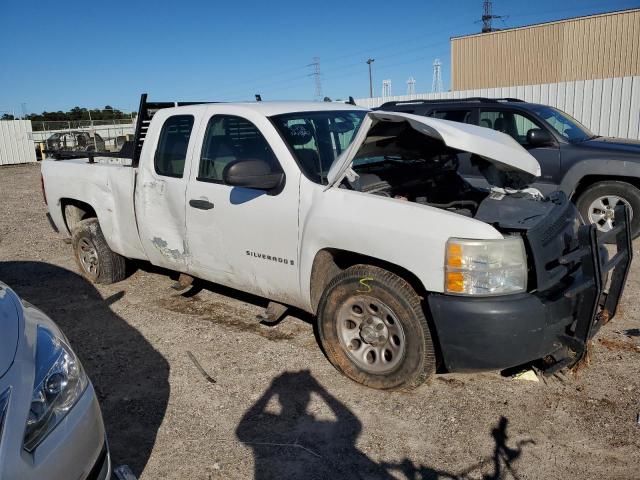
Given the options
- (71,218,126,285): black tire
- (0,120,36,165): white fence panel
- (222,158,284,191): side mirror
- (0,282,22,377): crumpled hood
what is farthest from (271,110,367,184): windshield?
(0,120,36,165): white fence panel

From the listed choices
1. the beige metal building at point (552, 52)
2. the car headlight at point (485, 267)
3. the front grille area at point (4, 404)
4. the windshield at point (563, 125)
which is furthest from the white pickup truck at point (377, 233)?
the beige metal building at point (552, 52)

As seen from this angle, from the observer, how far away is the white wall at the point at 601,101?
41.3ft

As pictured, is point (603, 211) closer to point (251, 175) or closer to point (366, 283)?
point (366, 283)

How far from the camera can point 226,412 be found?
135 inches

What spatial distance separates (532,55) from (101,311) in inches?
1128

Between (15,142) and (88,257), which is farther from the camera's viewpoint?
(15,142)

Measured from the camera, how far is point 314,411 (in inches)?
135

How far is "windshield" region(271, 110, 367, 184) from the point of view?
13.1 ft

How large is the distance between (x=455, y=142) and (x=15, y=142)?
25949 millimetres

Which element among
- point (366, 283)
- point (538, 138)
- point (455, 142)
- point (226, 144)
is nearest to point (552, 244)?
point (455, 142)

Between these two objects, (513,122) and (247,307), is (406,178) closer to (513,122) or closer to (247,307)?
(247,307)

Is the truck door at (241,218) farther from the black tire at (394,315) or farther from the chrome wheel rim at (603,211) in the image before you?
the chrome wheel rim at (603,211)

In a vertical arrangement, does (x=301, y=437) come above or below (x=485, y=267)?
below

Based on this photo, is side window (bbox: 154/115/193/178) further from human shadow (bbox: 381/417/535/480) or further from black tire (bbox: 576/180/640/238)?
black tire (bbox: 576/180/640/238)
